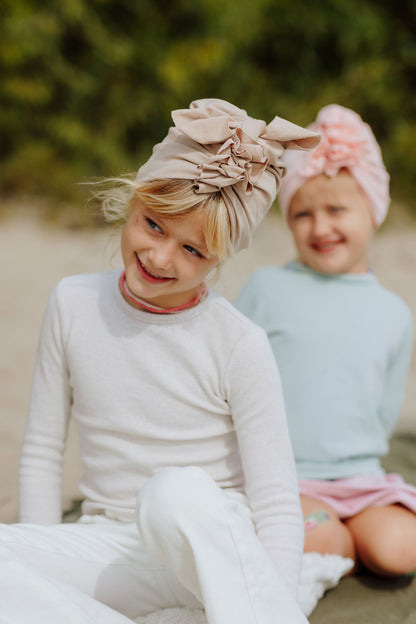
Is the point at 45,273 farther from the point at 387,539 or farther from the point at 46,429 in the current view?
the point at 387,539

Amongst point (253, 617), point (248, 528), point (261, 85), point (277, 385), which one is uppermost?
point (261, 85)

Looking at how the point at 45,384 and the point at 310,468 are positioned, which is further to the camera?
the point at 310,468

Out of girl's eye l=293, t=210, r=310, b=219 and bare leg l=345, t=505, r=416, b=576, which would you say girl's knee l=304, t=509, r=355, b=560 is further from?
girl's eye l=293, t=210, r=310, b=219

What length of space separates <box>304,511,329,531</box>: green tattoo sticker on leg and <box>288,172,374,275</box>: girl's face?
777mm

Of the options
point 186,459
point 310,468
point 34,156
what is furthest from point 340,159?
point 34,156

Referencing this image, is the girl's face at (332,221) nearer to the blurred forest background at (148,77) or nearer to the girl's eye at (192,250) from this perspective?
the girl's eye at (192,250)

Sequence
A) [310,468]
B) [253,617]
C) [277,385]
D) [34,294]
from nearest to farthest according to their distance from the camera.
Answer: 1. [253,617]
2. [277,385]
3. [310,468]
4. [34,294]

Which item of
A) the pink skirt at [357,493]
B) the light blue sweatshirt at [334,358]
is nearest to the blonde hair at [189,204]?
the light blue sweatshirt at [334,358]

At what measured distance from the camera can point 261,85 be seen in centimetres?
693

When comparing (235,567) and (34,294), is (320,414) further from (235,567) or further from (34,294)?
(34,294)

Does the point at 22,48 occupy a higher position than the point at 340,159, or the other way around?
the point at 22,48

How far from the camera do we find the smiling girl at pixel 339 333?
7.51ft

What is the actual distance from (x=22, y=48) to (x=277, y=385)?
5.25 m

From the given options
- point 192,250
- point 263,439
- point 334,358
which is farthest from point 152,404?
point 334,358
